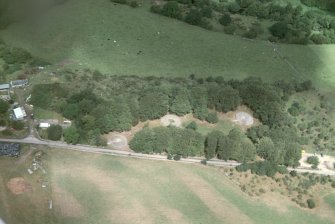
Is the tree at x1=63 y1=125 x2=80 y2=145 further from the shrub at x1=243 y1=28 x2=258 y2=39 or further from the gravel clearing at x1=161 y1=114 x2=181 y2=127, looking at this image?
the shrub at x1=243 y1=28 x2=258 y2=39

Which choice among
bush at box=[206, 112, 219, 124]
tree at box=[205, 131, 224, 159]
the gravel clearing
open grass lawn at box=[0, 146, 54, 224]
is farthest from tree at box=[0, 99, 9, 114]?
bush at box=[206, 112, 219, 124]

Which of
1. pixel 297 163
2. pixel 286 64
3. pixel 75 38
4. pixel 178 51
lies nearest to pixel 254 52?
pixel 286 64

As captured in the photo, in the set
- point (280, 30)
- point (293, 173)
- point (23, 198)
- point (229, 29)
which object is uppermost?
point (280, 30)

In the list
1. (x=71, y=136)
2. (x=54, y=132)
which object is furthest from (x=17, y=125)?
(x=71, y=136)

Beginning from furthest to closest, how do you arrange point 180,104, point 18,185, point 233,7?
point 233,7, point 180,104, point 18,185

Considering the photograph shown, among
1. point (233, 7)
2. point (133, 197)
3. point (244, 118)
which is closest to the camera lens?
point (133, 197)

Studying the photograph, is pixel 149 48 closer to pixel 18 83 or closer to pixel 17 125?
pixel 18 83
